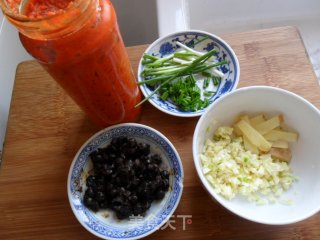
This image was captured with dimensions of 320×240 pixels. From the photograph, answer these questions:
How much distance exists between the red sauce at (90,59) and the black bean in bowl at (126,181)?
0.38ft

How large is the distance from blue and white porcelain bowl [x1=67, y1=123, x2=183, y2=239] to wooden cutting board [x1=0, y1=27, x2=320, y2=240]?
0.05 m

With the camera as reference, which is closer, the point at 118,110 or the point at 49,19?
the point at 49,19

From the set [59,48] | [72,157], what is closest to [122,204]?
[72,157]

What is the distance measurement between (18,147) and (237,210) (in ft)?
1.92

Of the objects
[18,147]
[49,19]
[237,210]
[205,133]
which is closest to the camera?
[49,19]

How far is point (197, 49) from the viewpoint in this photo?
999 millimetres

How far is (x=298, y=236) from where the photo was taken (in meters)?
0.73

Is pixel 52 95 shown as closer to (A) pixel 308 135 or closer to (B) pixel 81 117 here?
(B) pixel 81 117

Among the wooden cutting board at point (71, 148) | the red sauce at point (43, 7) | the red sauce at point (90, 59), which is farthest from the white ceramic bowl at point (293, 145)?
the red sauce at point (43, 7)

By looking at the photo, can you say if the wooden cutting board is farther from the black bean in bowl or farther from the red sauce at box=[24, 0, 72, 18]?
the red sauce at box=[24, 0, 72, 18]

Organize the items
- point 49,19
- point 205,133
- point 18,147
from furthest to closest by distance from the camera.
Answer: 1. point 18,147
2. point 205,133
3. point 49,19

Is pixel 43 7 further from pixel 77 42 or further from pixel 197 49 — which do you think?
pixel 197 49

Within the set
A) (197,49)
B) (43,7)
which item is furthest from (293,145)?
(43,7)

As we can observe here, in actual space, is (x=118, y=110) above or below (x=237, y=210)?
above
